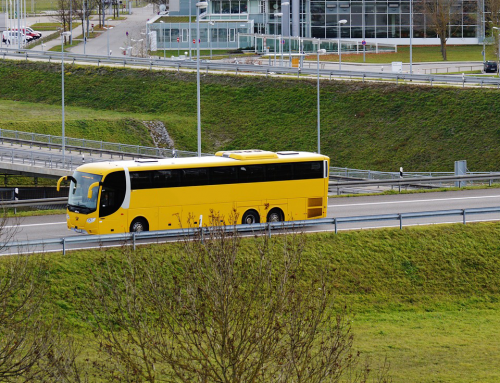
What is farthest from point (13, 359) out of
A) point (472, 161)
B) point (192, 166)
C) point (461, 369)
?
point (472, 161)

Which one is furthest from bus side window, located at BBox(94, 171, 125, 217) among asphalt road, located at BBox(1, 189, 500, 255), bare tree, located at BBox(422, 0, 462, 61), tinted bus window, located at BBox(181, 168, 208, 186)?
bare tree, located at BBox(422, 0, 462, 61)

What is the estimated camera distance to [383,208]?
32.5 meters

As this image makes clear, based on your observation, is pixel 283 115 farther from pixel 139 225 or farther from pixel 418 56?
pixel 418 56

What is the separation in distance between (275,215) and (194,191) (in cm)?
311

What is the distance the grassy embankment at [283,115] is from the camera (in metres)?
50.9

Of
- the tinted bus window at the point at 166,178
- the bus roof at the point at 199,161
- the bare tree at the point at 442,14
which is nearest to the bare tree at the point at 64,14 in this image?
the bare tree at the point at 442,14

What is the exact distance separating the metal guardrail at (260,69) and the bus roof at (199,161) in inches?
1189

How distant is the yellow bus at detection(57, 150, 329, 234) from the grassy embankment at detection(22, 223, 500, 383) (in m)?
2.21

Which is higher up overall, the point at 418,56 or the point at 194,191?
the point at 418,56

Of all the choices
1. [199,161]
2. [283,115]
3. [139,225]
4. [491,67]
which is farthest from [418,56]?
[139,225]

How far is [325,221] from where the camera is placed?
89.2 ft

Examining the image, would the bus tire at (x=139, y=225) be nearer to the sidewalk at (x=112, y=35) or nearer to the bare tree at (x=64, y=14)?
the sidewalk at (x=112, y=35)

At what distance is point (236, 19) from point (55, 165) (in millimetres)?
55653

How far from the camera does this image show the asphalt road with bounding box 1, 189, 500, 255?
28.2 m
